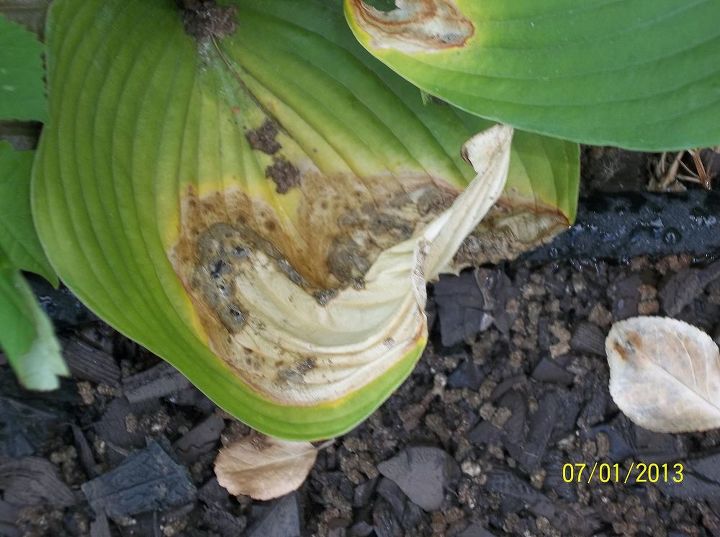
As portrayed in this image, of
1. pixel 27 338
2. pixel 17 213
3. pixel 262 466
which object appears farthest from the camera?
pixel 262 466

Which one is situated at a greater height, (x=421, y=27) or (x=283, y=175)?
(x=421, y=27)

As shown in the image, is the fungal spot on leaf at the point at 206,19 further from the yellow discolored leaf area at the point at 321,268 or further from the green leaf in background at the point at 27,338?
the green leaf in background at the point at 27,338

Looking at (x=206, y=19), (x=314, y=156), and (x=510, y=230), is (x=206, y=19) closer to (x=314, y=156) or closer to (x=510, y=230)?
(x=314, y=156)

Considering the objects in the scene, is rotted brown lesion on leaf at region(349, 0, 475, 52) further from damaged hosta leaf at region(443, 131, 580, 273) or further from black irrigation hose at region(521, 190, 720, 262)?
black irrigation hose at region(521, 190, 720, 262)

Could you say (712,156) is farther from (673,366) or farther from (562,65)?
(562,65)

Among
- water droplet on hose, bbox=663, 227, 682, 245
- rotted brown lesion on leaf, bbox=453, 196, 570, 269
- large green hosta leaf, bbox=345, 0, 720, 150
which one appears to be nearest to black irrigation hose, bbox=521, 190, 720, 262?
water droplet on hose, bbox=663, 227, 682, 245

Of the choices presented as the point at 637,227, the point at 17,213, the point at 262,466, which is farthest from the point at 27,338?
the point at 637,227
